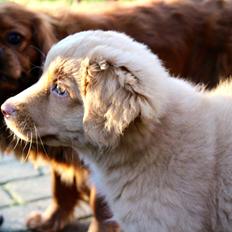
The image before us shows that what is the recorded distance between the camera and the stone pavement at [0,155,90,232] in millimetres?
3653

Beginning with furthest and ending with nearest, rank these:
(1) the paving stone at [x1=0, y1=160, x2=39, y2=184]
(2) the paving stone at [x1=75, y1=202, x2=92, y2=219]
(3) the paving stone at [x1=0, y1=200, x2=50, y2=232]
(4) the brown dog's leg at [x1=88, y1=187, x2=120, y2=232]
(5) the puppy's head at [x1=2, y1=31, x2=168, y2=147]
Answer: (1) the paving stone at [x1=0, y1=160, x2=39, y2=184] < (2) the paving stone at [x1=75, y1=202, x2=92, y2=219] < (3) the paving stone at [x1=0, y1=200, x2=50, y2=232] < (4) the brown dog's leg at [x1=88, y1=187, x2=120, y2=232] < (5) the puppy's head at [x1=2, y1=31, x2=168, y2=147]

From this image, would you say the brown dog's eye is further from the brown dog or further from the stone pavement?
the stone pavement

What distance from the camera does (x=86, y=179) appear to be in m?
3.40

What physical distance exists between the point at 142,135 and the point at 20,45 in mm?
1002

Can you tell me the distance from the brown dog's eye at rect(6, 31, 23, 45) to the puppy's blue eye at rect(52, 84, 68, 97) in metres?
0.68

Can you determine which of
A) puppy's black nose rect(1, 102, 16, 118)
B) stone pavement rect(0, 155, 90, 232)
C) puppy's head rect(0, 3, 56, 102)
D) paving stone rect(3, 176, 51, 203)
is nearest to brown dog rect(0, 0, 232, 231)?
puppy's head rect(0, 3, 56, 102)

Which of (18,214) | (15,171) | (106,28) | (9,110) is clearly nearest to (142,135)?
(9,110)

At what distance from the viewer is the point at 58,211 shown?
3.65m

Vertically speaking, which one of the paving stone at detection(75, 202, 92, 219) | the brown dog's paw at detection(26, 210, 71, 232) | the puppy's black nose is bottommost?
the brown dog's paw at detection(26, 210, 71, 232)

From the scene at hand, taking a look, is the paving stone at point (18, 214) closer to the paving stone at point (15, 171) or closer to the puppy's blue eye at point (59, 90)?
the paving stone at point (15, 171)

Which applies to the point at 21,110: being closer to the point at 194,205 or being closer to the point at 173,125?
the point at 173,125

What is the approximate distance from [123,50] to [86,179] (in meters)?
1.20

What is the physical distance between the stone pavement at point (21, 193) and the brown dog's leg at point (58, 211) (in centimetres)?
9

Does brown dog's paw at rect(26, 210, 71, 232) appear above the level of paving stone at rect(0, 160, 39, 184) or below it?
above
